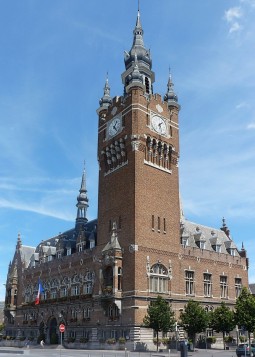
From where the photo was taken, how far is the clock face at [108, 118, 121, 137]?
67.2m

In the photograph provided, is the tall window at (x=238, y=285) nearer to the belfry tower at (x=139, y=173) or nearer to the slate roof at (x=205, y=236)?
the slate roof at (x=205, y=236)

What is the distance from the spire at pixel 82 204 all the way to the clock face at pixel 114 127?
24841 millimetres

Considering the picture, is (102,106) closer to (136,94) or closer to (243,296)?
(136,94)

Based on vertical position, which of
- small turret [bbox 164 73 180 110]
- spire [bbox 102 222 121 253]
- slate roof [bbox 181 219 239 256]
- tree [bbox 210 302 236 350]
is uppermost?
small turret [bbox 164 73 180 110]

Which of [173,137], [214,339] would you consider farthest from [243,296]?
[173,137]

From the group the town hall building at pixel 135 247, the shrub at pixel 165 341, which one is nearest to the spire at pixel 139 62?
the town hall building at pixel 135 247

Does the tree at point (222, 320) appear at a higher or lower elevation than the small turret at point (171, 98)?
lower

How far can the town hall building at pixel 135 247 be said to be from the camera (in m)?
58.1

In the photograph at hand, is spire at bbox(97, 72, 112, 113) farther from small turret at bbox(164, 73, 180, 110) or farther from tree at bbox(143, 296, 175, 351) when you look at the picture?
tree at bbox(143, 296, 175, 351)

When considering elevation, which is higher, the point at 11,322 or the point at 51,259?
the point at 51,259

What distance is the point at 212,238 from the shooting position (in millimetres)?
75812

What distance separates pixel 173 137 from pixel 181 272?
20634mm

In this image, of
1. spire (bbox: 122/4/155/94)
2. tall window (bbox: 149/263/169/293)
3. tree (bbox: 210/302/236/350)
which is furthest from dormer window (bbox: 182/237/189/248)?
spire (bbox: 122/4/155/94)

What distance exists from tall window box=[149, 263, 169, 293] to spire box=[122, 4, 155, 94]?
28.0 metres
